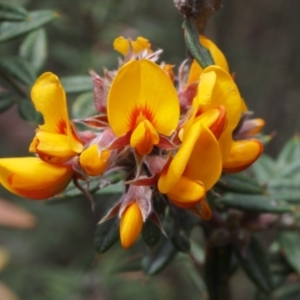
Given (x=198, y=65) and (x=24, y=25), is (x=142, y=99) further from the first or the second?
(x=24, y=25)

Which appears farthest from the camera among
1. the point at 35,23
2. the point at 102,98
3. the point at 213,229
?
the point at 35,23

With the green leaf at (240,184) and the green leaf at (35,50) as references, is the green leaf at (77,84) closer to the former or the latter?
the green leaf at (35,50)

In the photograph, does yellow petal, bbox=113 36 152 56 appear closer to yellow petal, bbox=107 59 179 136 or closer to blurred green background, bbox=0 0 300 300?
yellow petal, bbox=107 59 179 136

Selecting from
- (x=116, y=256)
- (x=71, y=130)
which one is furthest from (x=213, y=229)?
(x=116, y=256)

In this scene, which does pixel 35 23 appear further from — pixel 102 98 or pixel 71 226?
pixel 71 226

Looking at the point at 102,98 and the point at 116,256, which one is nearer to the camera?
the point at 102,98

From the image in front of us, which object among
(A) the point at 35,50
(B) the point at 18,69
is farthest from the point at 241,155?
(A) the point at 35,50

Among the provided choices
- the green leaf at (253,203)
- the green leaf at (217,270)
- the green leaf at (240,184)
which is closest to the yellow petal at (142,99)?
the green leaf at (240,184)
